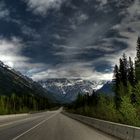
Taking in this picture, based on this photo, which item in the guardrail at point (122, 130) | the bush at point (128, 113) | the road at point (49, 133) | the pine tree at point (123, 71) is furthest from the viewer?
the pine tree at point (123, 71)

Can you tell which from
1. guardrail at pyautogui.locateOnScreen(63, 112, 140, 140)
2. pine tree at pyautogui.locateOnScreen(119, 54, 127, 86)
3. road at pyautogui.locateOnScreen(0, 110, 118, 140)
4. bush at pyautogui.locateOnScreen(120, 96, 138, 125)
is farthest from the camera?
pine tree at pyautogui.locateOnScreen(119, 54, 127, 86)

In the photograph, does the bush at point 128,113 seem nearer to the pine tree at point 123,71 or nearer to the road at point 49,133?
the road at point 49,133

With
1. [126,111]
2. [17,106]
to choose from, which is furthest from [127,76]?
[17,106]

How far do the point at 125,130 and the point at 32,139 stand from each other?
4.57 m

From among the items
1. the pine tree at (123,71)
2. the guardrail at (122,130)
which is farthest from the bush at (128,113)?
the pine tree at (123,71)

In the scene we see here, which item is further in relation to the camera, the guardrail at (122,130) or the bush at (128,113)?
the bush at (128,113)

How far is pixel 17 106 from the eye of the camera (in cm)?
18038

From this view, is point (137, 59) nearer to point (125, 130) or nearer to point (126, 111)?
point (126, 111)

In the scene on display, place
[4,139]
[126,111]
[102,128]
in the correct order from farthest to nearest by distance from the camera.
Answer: [126,111]
[102,128]
[4,139]

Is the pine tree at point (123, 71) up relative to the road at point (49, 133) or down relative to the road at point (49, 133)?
up

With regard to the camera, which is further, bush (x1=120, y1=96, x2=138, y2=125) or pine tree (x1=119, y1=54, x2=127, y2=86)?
pine tree (x1=119, y1=54, x2=127, y2=86)

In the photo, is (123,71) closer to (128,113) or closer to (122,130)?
(128,113)

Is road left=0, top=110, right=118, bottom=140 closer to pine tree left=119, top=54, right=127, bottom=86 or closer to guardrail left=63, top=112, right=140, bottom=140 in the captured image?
guardrail left=63, top=112, right=140, bottom=140

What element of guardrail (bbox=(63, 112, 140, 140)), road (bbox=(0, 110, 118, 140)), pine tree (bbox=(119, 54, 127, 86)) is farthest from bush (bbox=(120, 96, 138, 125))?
pine tree (bbox=(119, 54, 127, 86))
